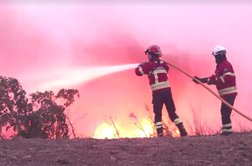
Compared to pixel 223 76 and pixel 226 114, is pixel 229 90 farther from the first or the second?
pixel 226 114

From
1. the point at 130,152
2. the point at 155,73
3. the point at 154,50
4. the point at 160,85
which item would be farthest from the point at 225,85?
the point at 130,152

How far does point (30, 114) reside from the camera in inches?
423

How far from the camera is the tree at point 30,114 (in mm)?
10492

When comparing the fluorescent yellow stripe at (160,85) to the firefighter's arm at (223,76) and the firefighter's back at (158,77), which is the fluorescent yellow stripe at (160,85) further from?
the firefighter's arm at (223,76)

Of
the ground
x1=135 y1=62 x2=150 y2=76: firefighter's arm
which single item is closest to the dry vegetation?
the ground

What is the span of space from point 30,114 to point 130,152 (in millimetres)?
5880

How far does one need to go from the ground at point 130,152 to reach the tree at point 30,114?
13.7 feet

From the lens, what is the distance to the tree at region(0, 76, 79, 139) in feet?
34.4

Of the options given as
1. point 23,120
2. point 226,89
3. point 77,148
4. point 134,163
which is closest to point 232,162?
point 134,163

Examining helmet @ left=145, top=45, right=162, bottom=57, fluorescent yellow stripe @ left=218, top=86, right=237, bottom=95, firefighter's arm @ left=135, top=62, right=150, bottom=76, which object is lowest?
fluorescent yellow stripe @ left=218, top=86, right=237, bottom=95

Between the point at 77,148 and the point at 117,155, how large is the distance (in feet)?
2.57

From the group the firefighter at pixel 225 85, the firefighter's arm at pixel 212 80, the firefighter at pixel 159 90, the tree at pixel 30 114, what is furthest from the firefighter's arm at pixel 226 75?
the tree at pixel 30 114

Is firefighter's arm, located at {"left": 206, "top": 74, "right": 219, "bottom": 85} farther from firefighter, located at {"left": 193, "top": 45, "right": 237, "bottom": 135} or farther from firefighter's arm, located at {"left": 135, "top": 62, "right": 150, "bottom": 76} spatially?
firefighter's arm, located at {"left": 135, "top": 62, "right": 150, "bottom": 76}

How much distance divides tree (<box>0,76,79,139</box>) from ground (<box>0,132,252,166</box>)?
4162 mm
